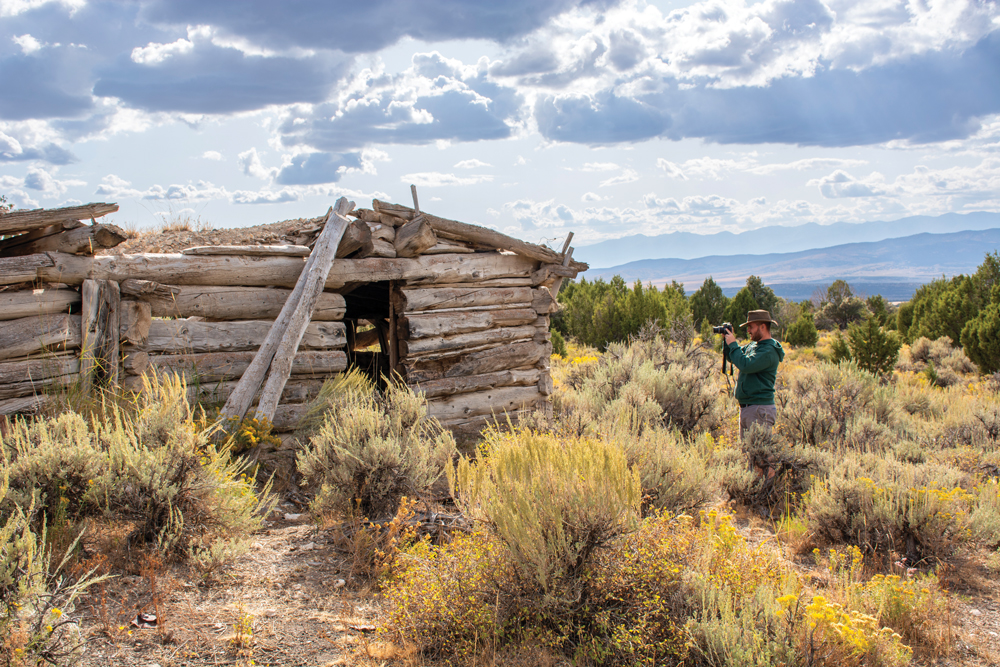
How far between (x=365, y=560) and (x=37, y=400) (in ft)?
10.2

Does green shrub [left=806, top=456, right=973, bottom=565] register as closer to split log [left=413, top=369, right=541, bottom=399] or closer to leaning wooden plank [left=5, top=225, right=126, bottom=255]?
split log [left=413, top=369, right=541, bottom=399]

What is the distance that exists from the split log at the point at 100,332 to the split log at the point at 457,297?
2854mm

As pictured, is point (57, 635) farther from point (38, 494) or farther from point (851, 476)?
point (851, 476)

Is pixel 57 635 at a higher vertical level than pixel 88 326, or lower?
lower

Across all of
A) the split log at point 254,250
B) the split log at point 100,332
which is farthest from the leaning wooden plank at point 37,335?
the split log at point 254,250

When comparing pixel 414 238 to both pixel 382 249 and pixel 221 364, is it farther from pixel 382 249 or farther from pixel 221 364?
pixel 221 364

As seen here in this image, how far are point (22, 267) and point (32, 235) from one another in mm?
459

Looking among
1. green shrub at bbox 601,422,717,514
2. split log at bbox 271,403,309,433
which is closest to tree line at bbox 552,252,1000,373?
green shrub at bbox 601,422,717,514

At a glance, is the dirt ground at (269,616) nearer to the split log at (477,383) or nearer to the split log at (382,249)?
the split log at (477,383)

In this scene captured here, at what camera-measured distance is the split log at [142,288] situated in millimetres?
5534

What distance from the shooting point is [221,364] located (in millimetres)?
6109

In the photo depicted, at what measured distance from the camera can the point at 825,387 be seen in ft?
29.7

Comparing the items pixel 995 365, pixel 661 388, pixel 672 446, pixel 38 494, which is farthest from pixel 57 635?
pixel 995 365

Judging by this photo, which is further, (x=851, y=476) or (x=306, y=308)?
(x=306, y=308)
